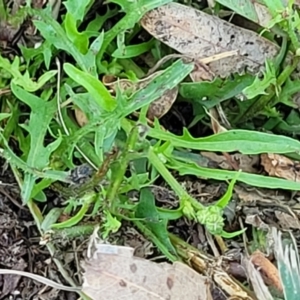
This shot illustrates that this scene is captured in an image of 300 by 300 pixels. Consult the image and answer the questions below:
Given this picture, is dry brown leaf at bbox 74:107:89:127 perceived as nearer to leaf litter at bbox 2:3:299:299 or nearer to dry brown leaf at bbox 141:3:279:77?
leaf litter at bbox 2:3:299:299

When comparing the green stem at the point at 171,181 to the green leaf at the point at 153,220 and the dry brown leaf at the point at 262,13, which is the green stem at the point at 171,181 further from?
the dry brown leaf at the point at 262,13

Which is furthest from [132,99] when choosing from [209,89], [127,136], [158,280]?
[158,280]

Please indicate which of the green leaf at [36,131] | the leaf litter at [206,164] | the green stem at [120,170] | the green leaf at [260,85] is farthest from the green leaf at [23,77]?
the green leaf at [260,85]

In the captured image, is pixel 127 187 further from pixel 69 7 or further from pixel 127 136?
pixel 69 7

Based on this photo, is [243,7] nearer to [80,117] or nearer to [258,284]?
[80,117]

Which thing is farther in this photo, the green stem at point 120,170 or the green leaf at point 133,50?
the green leaf at point 133,50

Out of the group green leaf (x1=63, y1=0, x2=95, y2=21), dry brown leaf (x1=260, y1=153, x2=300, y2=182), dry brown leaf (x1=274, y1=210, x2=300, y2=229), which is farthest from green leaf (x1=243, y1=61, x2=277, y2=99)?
green leaf (x1=63, y1=0, x2=95, y2=21)

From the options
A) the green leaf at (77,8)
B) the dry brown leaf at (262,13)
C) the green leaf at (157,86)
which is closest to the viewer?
the green leaf at (157,86)
